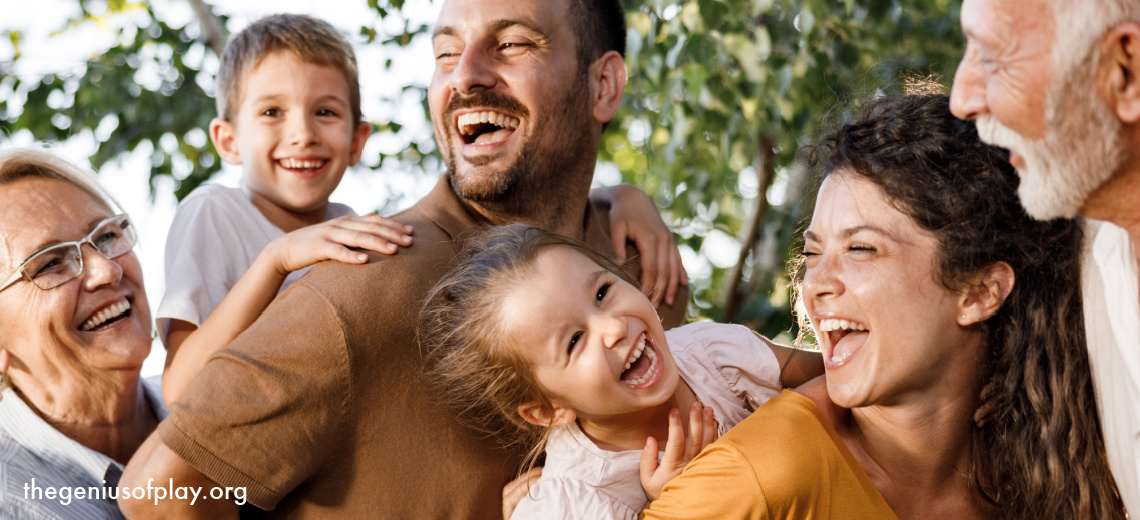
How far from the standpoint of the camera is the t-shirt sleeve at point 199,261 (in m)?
2.93

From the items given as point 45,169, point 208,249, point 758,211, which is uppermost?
point 45,169

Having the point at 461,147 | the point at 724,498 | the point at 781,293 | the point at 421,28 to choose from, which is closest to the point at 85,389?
the point at 461,147

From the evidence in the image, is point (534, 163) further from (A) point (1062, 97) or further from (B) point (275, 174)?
(A) point (1062, 97)

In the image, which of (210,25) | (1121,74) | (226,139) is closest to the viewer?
(1121,74)

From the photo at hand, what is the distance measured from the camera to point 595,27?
9.86 ft

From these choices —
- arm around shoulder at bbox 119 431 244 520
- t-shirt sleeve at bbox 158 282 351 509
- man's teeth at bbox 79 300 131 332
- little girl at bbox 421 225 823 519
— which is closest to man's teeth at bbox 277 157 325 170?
man's teeth at bbox 79 300 131 332

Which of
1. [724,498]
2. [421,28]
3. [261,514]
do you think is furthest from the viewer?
[421,28]

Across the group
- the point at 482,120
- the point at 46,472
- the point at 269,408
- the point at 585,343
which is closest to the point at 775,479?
the point at 585,343

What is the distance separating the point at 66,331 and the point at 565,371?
147 cm

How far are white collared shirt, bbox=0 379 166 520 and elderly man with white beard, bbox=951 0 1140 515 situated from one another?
2256mm

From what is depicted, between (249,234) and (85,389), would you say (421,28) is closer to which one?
(249,234)

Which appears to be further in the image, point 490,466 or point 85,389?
point 85,389

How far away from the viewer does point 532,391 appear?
2342 millimetres

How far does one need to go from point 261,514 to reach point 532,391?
27.0 inches
